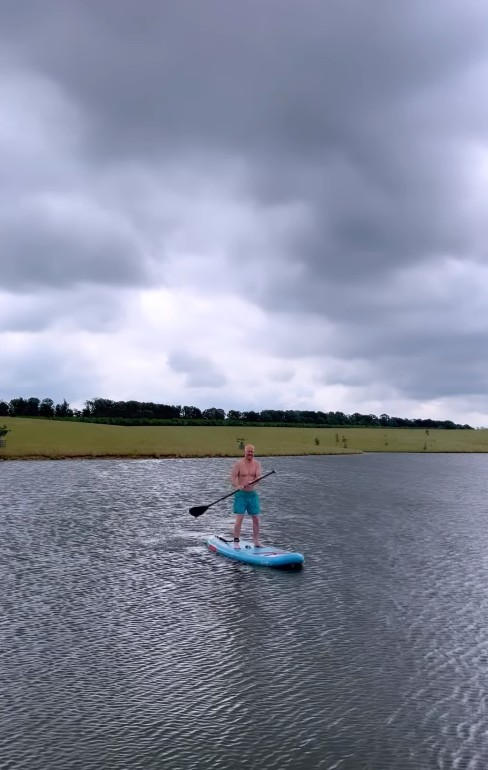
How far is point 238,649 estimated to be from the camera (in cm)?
1458

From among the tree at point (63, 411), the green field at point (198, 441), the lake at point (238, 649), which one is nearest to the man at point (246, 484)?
the lake at point (238, 649)

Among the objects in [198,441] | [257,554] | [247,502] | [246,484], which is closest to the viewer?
[257,554]

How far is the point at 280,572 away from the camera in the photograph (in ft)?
73.4

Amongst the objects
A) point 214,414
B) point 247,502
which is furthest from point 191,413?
point 247,502

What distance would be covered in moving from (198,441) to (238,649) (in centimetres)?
8990

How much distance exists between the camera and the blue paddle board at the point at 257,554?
889 inches

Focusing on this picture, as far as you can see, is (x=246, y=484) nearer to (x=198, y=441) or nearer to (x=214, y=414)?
(x=198, y=441)

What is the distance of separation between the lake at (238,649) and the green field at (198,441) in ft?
164

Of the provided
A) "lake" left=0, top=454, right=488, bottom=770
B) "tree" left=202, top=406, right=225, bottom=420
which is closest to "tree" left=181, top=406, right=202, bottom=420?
"tree" left=202, top=406, right=225, bottom=420

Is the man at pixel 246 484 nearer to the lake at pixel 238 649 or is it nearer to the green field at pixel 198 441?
the lake at pixel 238 649

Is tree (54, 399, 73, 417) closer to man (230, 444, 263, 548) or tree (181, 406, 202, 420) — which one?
tree (181, 406, 202, 420)

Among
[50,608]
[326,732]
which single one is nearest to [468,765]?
[326,732]

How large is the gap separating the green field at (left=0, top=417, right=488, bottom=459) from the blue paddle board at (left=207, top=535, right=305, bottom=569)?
49.9 meters

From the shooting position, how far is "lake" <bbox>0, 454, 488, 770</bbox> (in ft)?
33.5
